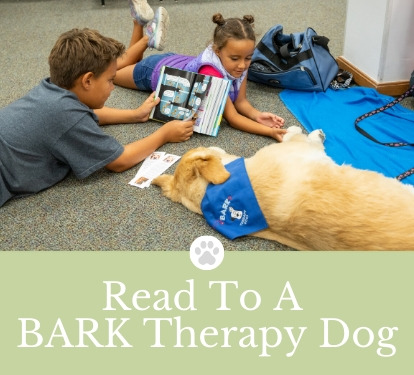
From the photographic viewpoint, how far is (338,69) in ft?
8.66

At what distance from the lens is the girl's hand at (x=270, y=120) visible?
2.25m

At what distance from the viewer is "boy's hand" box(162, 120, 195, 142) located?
2143mm

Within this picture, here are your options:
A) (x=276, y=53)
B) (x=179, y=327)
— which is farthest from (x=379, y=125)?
(x=179, y=327)

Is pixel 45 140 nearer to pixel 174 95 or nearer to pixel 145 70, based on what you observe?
pixel 174 95

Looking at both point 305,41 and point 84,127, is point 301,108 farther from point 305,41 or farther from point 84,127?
point 84,127

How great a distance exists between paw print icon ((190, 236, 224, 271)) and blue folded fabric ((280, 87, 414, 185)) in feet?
2.75

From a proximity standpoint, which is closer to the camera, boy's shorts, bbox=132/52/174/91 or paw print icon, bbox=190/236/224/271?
paw print icon, bbox=190/236/224/271

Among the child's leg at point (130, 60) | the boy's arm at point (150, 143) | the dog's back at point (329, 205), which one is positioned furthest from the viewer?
the child's leg at point (130, 60)

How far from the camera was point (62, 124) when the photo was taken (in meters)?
1.73

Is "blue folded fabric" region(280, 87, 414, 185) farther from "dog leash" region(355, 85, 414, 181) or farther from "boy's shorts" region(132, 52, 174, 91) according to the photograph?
"boy's shorts" region(132, 52, 174, 91)

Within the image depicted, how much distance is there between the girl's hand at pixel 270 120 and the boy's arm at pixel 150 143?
0.36 m

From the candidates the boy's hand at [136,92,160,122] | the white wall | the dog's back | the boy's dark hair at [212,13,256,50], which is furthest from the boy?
the white wall

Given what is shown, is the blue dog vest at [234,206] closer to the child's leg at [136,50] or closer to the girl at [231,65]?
the girl at [231,65]

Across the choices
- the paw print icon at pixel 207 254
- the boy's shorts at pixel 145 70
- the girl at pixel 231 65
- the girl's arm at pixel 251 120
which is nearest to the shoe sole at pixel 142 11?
the girl at pixel 231 65
